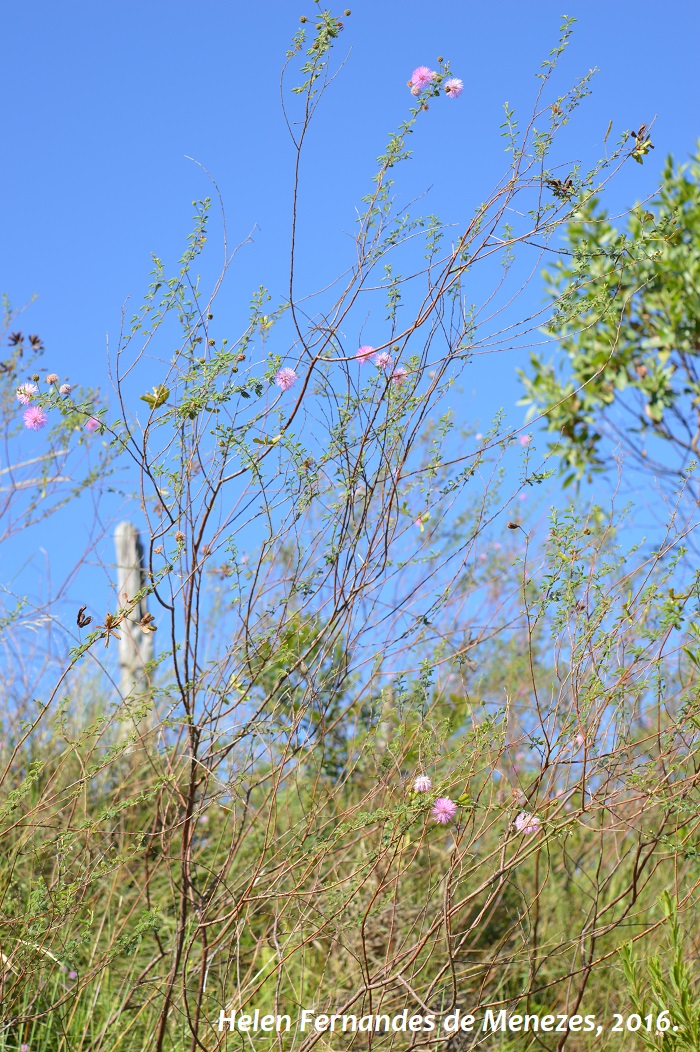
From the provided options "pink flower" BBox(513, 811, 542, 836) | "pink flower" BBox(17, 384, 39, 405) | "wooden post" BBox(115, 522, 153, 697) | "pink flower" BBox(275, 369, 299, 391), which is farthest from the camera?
"wooden post" BBox(115, 522, 153, 697)

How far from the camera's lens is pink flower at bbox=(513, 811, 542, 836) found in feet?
8.24

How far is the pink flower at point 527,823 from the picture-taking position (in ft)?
8.24

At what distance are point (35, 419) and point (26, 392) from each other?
566 mm

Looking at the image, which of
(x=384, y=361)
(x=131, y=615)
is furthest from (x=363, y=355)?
(x=131, y=615)

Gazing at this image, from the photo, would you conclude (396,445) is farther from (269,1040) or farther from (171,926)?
(171,926)

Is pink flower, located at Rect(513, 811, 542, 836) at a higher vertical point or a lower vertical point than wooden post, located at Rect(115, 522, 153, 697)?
lower

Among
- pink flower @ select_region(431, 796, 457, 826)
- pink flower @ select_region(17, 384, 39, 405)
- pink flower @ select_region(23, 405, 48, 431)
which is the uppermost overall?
pink flower @ select_region(23, 405, 48, 431)

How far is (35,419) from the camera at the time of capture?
3762 millimetres

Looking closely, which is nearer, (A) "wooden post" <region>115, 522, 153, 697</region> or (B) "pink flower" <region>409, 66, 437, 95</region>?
(B) "pink flower" <region>409, 66, 437, 95</region>

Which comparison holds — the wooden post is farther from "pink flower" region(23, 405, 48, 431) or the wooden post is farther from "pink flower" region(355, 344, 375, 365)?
"pink flower" region(355, 344, 375, 365)

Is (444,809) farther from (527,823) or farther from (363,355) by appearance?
(363,355)

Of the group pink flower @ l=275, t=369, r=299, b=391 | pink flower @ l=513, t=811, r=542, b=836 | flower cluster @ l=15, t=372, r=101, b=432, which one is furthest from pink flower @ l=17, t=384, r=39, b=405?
pink flower @ l=513, t=811, r=542, b=836

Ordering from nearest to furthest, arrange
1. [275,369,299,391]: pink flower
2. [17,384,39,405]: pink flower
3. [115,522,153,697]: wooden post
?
1. [275,369,299,391]: pink flower
2. [17,384,39,405]: pink flower
3. [115,522,153,697]: wooden post

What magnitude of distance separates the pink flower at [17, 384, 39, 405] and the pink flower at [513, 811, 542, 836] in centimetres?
180
